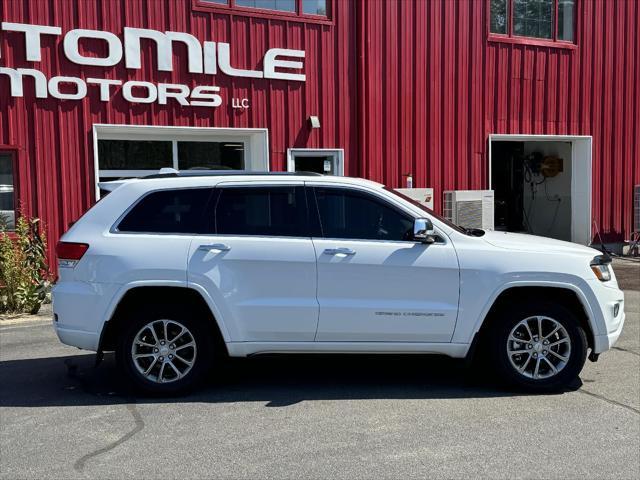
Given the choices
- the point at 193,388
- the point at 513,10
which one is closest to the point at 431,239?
the point at 193,388

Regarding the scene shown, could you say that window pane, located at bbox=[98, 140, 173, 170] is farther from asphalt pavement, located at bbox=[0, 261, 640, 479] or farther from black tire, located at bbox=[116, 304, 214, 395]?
black tire, located at bbox=[116, 304, 214, 395]

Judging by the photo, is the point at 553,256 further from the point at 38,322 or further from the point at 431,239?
the point at 38,322

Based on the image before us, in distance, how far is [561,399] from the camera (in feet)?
16.8

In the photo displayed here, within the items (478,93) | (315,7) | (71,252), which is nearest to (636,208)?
(478,93)

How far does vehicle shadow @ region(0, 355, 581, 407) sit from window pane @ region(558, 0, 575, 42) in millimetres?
10477

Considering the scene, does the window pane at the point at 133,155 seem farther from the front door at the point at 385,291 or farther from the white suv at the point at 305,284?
the front door at the point at 385,291

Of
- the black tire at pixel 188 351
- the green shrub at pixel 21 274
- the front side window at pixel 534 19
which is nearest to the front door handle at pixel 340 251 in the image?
the black tire at pixel 188 351

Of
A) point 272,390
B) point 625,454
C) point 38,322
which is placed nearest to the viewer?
point 625,454

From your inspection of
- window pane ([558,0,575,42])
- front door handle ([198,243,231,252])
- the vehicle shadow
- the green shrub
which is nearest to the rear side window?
front door handle ([198,243,231,252])

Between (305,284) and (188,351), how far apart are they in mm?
1106

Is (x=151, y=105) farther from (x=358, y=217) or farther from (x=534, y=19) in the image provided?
(x=534, y=19)

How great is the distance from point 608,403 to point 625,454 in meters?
1.01

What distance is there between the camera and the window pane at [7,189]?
9922 mm

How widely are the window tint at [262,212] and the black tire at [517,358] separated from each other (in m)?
1.77
